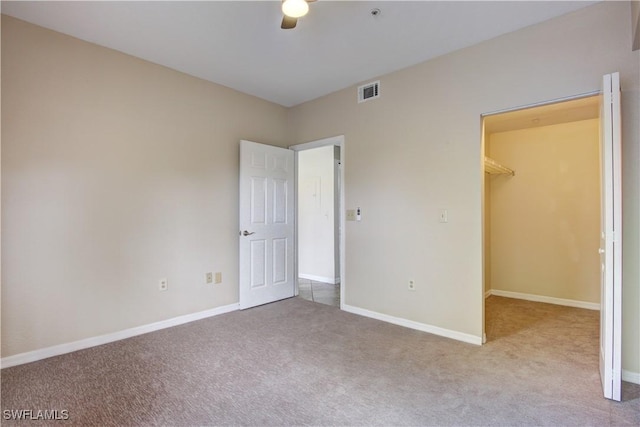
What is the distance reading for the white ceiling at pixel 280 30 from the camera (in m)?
2.30

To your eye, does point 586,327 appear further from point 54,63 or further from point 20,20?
point 20,20

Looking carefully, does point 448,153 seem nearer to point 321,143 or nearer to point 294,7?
point 321,143

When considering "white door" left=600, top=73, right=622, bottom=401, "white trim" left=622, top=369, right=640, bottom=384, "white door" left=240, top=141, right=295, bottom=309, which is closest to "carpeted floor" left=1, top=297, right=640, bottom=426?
"white trim" left=622, top=369, right=640, bottom=384

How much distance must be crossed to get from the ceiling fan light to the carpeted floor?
95.1 inches

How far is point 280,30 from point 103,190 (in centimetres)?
215

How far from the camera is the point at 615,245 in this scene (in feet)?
6.13

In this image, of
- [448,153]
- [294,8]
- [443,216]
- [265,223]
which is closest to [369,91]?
[448,153]

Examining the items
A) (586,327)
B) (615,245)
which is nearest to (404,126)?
(615,245)

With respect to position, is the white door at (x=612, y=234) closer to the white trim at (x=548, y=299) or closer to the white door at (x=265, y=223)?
the white trim at (x=548, y=299)

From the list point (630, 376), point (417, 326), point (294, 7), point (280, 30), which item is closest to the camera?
point (294, 7)

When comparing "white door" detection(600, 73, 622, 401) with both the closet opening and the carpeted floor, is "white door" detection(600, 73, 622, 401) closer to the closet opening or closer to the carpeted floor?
the carpeted floor

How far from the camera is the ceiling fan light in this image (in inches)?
71.6

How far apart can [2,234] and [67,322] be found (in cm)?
87

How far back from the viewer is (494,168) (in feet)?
13.4
